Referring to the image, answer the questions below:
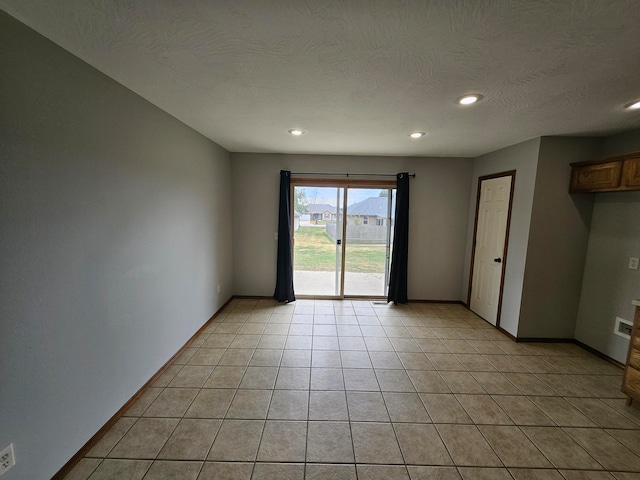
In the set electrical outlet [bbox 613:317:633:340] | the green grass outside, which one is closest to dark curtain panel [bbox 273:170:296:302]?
the green grass outside

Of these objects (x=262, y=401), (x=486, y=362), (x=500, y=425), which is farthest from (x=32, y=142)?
(x=486, y=362)

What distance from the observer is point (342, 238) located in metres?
4.30

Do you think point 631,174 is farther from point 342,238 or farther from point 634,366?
point 342,238

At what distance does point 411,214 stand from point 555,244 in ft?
5.86

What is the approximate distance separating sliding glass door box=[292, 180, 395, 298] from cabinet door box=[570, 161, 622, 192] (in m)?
2.12

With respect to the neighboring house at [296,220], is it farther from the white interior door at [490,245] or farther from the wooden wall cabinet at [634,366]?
the wooden wall cabinet at [634,366]

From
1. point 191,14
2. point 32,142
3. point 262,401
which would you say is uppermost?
point 191,14

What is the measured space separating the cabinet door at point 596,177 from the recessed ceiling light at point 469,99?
5.60 feet

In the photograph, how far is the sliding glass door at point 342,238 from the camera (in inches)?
167

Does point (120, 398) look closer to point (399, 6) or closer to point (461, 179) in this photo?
point (399, 6)

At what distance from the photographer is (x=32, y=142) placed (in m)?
1.26

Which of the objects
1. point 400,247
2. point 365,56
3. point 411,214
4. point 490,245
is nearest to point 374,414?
point 365,56

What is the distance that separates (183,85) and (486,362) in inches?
143

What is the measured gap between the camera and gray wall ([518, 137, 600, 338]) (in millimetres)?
2893
